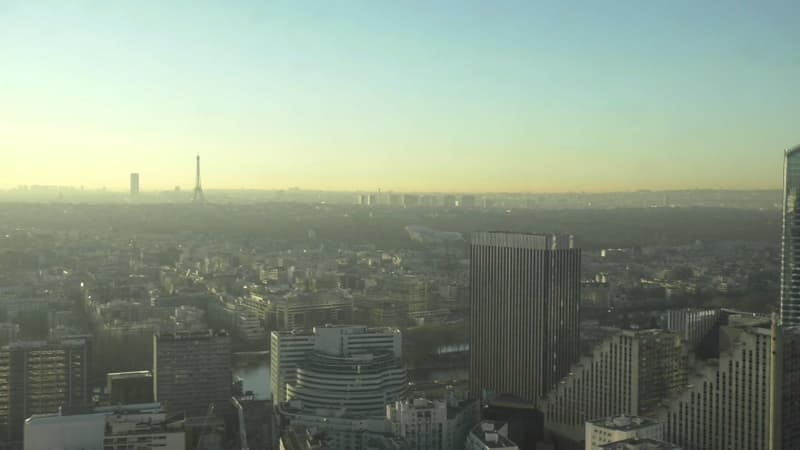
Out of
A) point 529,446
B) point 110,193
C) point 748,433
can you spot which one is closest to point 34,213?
point 110,193

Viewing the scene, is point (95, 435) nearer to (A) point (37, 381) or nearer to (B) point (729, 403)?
(A) point (37, 381)

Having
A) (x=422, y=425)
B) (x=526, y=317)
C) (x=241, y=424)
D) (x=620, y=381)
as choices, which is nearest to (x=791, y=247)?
(x=526, y=317)

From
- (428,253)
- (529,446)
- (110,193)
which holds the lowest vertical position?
(529,446)

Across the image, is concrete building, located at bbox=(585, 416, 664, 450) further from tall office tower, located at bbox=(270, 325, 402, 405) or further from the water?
the water

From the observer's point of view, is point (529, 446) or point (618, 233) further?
point (618, 233)

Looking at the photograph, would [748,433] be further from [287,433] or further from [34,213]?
[34,213]

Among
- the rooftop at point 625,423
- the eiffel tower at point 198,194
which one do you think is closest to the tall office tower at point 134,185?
the eiffel tower at point 198,194
